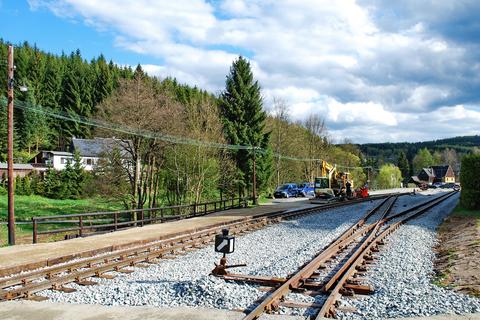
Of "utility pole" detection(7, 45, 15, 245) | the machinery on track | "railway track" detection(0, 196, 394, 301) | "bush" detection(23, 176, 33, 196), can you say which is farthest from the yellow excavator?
"bush" detection(23, 176, 33, 196)

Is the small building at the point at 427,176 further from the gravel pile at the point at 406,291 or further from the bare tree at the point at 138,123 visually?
the gravel pile at the point at 406,291

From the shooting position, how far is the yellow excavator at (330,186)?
4197cm

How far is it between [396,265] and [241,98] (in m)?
37.2

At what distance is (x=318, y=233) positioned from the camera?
19.1m

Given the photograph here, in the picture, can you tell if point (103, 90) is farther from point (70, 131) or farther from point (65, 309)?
point (65, 309)

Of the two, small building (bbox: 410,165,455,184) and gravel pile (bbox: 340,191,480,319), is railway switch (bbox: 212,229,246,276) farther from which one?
small building (bbox: 410,165,455,184)

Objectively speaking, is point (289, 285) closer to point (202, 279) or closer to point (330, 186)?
point (202, 279)

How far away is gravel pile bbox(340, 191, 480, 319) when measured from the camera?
7.38 metres

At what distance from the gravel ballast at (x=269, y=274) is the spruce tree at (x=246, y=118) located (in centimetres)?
2945

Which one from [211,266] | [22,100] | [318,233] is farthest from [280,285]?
[22,100]

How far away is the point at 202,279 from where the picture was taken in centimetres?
875

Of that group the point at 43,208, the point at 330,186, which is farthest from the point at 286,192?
the point at 43,208

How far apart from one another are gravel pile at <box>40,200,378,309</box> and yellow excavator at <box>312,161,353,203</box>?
23.4m

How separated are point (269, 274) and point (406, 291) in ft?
10.2
